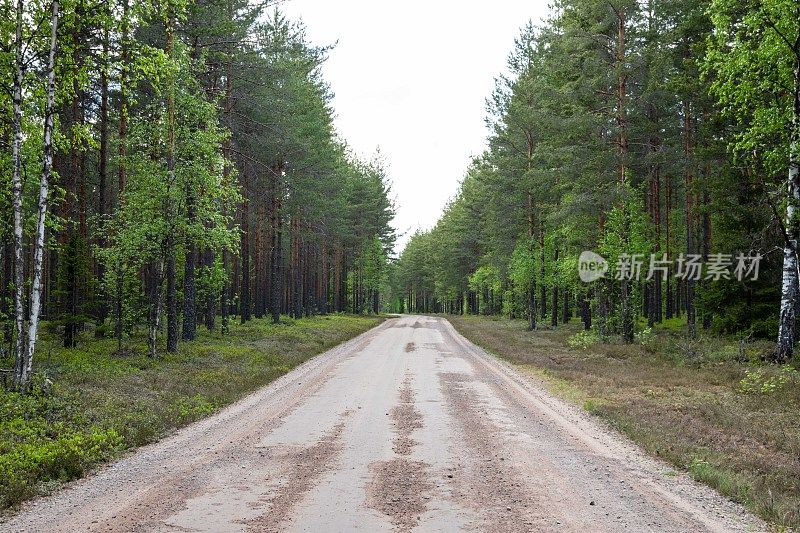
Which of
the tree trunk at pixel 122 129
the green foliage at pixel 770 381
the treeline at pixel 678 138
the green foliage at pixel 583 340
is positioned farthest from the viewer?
the green foliage at pixel 583 340

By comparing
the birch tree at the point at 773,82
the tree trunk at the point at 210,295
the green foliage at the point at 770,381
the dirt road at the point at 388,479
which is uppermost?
the birch tree at the point at 773,82

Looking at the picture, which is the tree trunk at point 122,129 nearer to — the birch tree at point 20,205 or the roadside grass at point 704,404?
A: the birch tree at point 20,205

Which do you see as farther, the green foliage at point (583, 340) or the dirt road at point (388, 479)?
the green foliage at point (583, 340)

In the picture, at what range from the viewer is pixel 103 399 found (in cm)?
1041

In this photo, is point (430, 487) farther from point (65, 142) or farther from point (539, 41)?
point (539, 41)

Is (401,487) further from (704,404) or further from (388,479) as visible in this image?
(704,404)

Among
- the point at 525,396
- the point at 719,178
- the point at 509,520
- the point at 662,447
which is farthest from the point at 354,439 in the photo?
the point at 719,178

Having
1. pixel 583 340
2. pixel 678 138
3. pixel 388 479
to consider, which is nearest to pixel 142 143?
pixel 388 479

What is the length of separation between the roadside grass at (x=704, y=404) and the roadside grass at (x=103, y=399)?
25.9ft

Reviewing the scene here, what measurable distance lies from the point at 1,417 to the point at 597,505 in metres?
8.89

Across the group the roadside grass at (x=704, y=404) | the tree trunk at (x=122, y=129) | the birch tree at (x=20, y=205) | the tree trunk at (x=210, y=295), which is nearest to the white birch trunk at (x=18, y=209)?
the birch tree at (x=20, y=205)

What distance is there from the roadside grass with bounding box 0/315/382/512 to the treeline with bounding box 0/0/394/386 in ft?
3.20

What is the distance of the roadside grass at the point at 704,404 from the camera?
670cm

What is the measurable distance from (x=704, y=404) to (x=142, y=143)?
54.8 ft
